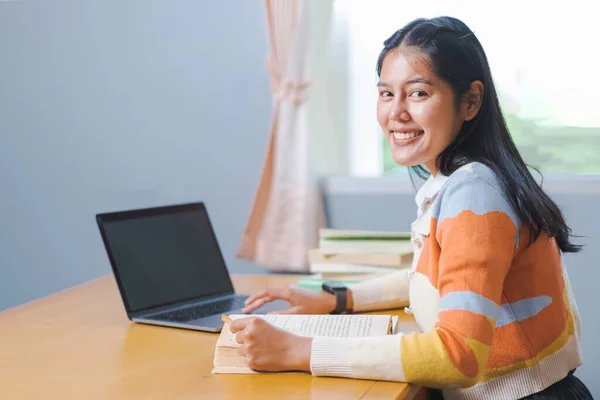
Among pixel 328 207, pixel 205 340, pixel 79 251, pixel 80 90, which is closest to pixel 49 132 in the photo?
pixel 80 90

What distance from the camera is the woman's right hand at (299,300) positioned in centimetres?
176

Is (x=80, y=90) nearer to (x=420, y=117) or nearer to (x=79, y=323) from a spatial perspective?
(x=79, y=323)

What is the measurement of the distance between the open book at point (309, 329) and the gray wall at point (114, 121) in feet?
5.20

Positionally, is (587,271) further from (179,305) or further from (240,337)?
(240,337)

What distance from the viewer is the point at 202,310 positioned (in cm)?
180

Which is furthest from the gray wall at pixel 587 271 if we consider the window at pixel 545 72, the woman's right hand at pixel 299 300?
the woman's right hand at pixel 299 300

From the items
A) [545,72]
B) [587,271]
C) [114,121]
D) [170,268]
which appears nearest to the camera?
[170,268]

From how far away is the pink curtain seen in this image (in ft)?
9.54

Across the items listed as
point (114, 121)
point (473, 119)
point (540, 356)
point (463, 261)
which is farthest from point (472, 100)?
point (114, 121)

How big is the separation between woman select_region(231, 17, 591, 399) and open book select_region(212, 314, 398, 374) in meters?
0.04

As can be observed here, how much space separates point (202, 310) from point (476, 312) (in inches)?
29.6

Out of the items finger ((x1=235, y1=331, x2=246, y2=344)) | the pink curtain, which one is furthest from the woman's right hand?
the pink curtain

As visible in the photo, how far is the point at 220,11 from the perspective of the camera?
122 inches

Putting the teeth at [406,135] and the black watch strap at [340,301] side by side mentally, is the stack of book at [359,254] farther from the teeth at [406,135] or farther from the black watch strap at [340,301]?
the teeth at [406,135]
